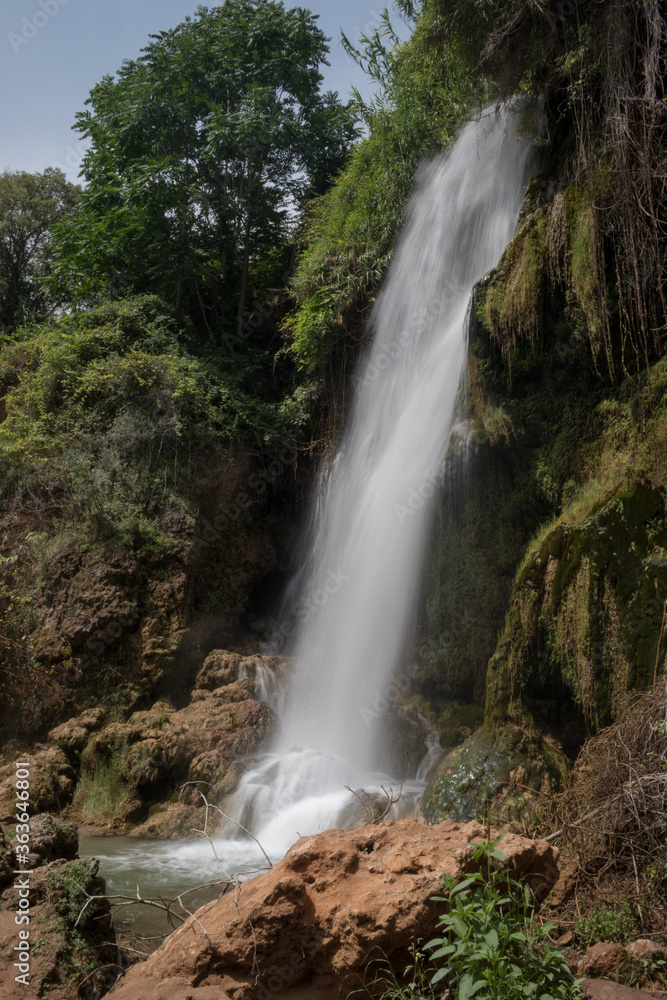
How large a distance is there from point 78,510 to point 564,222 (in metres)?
8.00

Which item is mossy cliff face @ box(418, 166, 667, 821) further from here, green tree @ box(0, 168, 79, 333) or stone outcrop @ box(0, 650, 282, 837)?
green tree @ box(0, 168, 79, 333)

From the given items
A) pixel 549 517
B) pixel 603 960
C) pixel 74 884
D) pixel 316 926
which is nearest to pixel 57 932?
pixel 74 884

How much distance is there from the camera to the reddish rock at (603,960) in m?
2.97

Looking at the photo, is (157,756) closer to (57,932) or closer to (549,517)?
(57,932)

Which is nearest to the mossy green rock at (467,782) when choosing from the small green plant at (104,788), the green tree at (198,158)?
the small green plant at (104,788)

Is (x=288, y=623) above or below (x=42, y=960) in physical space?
above

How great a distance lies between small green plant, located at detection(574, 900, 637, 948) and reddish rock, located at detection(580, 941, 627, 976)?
0.21 metres

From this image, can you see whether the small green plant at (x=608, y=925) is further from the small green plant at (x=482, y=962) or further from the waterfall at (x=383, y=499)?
the waterfall at (x=383, y=499)

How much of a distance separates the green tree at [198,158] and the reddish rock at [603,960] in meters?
12.3

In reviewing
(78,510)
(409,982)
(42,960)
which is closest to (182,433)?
(78,510)

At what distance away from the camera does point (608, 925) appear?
10.8ft

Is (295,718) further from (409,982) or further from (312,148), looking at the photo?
(312,148)

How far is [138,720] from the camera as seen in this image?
8586 millimetres

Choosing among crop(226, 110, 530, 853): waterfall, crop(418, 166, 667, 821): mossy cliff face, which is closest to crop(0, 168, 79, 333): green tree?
crop(226, 110, 530, 853): waterfall
